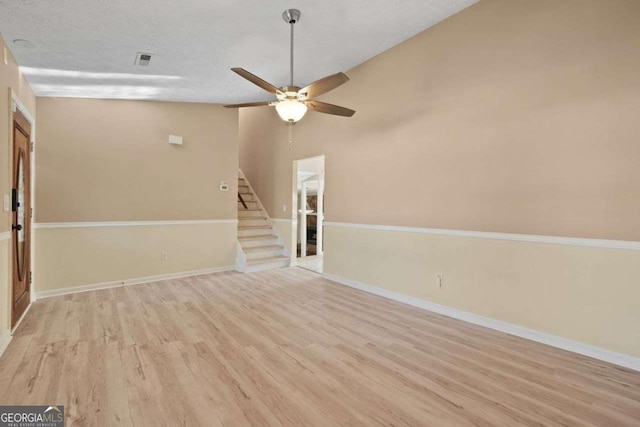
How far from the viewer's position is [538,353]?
2500 mm

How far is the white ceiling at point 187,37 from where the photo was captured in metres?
2.58

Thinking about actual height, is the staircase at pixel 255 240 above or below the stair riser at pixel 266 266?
above

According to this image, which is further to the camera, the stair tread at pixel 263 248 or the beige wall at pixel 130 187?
the stair tread at pixel 263 248

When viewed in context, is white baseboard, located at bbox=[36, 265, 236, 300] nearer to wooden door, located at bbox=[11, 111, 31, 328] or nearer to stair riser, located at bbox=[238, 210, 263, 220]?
wooden door, located at bbox=[11, 111, 31, 328]

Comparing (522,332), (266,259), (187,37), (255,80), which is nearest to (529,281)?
(522,332)

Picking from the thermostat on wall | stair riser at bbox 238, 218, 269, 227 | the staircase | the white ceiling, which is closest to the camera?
the white ceiling

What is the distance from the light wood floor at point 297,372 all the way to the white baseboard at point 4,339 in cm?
7

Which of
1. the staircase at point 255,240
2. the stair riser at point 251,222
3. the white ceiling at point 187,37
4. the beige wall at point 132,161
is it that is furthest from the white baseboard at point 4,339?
the stair riser at point 251,222

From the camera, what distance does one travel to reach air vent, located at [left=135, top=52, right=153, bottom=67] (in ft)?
10.7

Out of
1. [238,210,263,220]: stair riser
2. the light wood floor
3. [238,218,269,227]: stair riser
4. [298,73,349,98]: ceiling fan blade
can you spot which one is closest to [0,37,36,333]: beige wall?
the light wood floor

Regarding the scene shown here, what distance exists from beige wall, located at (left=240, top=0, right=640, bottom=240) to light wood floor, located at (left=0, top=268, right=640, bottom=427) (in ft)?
3.80

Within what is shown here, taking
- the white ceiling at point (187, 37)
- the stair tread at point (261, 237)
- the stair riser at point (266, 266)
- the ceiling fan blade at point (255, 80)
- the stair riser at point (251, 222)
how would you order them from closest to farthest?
1. the ceiling fan blade at point (255, 80)
2. the white ceiling at point (187, 37)
3. the stair riser at point (266, 266)
4. the stair tread at point (261, 237)
5. the stair riser at point (251, 222)

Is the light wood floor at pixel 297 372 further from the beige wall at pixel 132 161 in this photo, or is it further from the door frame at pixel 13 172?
the beige wall at pixel 132 161

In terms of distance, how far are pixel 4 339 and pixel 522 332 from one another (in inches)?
181
